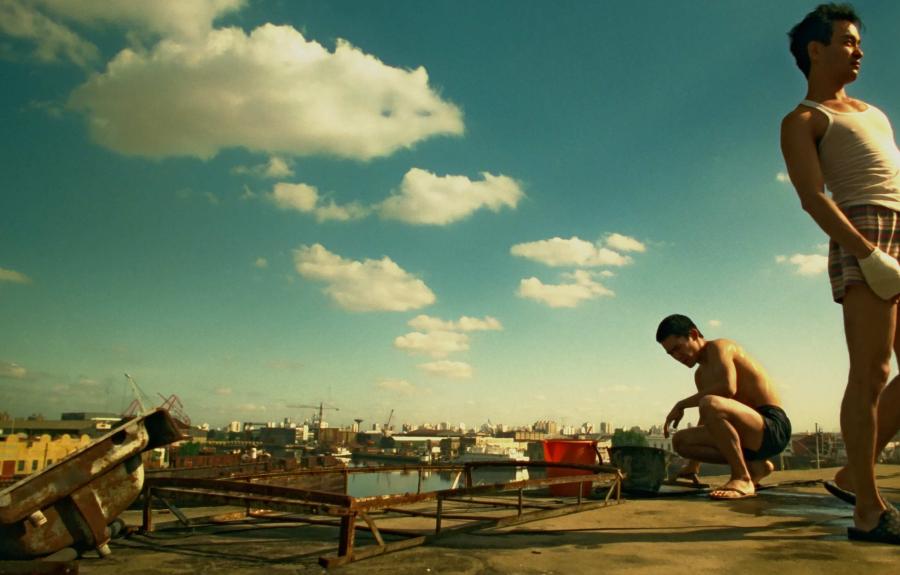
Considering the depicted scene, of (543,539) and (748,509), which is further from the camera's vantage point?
(748,509)

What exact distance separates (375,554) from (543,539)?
106 cm

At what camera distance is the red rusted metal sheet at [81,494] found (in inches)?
101

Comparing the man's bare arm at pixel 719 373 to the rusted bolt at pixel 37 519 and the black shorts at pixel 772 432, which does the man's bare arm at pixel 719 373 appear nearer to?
the black shorts at pixel 772 432

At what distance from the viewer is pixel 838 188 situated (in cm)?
349

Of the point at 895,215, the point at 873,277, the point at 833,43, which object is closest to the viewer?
the point at 873,277

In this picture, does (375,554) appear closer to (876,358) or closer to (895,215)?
(876,358)

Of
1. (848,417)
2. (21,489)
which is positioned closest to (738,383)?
(848,417)

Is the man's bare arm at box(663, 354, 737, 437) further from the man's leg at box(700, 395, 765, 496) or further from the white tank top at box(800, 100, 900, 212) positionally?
the white tank top at box(800, 100, 900, 212)

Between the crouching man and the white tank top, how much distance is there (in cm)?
228

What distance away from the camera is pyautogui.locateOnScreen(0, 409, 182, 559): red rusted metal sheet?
2.55 m

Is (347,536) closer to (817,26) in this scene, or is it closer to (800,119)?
(800,119)

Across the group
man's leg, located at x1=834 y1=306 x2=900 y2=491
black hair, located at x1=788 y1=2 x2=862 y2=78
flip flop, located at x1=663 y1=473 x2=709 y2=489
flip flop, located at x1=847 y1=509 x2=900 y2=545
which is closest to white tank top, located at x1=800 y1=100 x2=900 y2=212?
black hair, located at x1=788 y1=2 x2=862 y2=78

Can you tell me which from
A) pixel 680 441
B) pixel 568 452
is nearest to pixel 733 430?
pixel 680 441

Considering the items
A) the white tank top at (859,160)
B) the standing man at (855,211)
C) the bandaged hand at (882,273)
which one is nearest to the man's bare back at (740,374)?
the standing man at (855,211)
